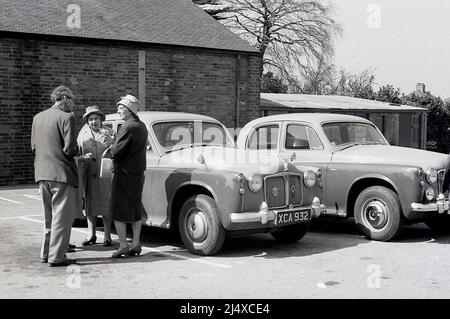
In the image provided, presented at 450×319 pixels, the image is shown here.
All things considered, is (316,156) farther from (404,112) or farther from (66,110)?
(404,112)

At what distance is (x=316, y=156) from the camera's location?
9.00m

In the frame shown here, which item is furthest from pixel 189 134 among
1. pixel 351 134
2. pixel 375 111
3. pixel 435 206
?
pixel 375 111

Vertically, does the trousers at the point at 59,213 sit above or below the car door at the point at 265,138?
below

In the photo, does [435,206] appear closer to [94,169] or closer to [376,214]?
[376,214]

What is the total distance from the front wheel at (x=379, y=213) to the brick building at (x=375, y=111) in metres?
14.6

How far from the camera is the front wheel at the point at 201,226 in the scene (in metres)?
7.09

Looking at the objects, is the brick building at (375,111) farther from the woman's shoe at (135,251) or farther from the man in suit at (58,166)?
the man in suit at (58,166)

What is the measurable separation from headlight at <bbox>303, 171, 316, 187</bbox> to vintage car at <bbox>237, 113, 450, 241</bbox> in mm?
780

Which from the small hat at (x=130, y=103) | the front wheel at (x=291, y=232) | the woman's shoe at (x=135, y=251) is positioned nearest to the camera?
the small hat at (x=130, y=103)

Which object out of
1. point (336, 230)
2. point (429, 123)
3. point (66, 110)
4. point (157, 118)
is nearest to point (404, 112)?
point (429, 123)

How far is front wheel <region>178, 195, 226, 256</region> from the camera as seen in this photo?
7086mm

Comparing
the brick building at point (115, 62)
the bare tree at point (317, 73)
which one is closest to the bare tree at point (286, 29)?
the bare tree at point (317, 73)

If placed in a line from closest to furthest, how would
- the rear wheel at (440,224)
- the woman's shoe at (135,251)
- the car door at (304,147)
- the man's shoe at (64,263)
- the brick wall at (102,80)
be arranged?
the man's shoe at (64,263), the woman's shoe at (135,251), the rear wheel at (440,224), the car door at (304,147), the brick wall at (102,80)
